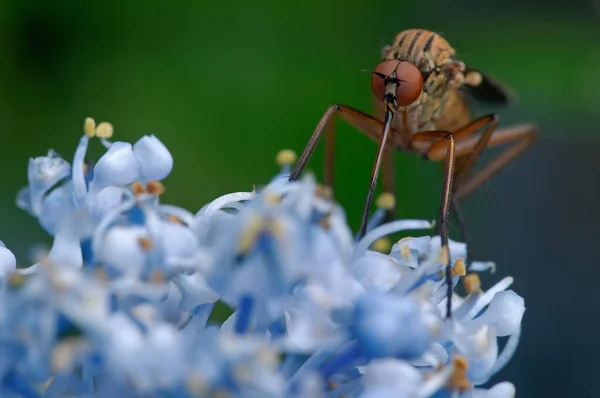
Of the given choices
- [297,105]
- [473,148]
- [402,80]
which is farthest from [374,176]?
[297,105]

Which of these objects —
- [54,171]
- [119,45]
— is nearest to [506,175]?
[119,45]

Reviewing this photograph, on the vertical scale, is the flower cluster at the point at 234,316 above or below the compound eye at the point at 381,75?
below

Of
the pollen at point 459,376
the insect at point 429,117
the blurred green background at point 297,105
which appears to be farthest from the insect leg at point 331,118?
the blurred green background at point 297,105

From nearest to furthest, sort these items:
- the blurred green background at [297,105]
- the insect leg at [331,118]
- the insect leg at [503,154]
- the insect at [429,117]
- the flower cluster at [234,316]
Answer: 1. the flower cluster at [234,316]
2. the insect leg at [331,118]
3. the insect at [429,117]
4. the insect leg at [503,154]
5. the blurred green background at [297,105]

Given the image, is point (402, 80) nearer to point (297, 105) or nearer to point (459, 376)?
point (459, 376)

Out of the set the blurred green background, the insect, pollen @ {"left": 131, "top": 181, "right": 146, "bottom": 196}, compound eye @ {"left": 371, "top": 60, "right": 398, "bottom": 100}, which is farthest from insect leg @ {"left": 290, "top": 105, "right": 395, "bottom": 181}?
the blurred green background

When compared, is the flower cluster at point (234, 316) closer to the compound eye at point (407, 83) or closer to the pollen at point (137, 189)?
the pollen at point (137, 189)

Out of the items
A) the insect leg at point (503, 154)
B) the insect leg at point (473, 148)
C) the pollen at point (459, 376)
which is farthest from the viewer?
the insect leg at point (503, 154)

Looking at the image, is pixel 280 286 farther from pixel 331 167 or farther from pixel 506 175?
pixel 506 175

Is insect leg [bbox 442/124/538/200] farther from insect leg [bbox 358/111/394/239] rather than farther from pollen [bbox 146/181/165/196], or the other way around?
pollen [bbox 146/181/165/196]
